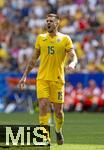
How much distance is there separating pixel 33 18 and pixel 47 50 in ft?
57.1

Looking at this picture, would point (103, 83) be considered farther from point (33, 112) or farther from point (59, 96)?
point (59, 96)

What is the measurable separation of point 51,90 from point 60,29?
16.0 meters

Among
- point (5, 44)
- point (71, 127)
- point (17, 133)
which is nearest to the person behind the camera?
point (17, 133)

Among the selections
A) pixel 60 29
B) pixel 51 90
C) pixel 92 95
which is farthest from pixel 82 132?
pixel 60 29

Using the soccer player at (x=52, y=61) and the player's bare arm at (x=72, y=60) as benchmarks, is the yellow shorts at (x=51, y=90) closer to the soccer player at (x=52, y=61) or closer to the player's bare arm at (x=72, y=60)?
the soccer player at (x=52, y=61)

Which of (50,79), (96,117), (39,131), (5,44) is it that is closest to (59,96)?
(50,79)

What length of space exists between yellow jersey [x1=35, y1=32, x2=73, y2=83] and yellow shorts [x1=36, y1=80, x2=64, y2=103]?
0.09m

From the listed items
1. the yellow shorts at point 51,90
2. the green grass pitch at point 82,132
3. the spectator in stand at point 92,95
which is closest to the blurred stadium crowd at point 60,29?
the spectator in stand at point 92,95

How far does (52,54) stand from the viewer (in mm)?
13617

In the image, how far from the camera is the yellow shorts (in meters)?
13.5

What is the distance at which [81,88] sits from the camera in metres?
26.5

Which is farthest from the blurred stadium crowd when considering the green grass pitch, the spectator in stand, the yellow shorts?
the yellow shorts

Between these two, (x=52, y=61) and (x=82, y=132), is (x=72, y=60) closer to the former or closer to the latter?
(x=52, y=61)

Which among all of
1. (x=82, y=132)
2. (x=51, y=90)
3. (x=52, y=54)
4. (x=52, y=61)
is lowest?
(x=82, y=132)
